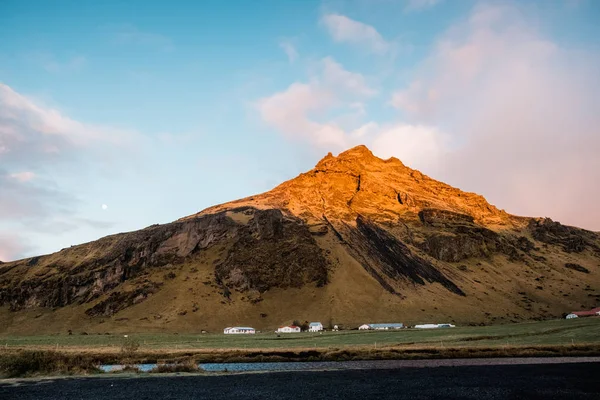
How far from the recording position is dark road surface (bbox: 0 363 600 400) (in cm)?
2923

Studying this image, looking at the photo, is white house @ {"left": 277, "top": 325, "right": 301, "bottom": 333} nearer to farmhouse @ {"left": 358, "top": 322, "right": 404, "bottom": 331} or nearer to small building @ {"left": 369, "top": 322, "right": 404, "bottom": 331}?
farmhouse @ {"left": 358, "top": 322, "right": 404, "bottom": 331}

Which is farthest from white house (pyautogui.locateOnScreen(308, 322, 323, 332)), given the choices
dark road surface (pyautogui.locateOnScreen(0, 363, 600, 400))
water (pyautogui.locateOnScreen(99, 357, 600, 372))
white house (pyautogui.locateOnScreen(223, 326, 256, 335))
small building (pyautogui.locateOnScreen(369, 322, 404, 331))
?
dark road surface (pyautogui.locateOnScreen(0, 363, 600, 400))

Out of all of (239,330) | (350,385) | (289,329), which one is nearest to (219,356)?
(350,385)

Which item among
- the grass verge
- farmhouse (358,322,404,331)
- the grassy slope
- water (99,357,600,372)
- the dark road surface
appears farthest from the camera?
the grassy slope

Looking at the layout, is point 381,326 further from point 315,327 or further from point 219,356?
point 219,356

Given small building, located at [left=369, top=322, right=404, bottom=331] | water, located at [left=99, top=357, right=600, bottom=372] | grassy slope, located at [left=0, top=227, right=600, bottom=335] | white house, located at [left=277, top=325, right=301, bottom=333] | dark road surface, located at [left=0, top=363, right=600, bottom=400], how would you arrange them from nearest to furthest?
dark road surface, located at [left=0, top=363, right=600, bottom=400] < water, located at [left=99, top=357, right=600, bottom=372] < small building, located at [left=369, top=322, right=404, bottom=331] < white house, located at [left=277, top=325, right=301, bottom=333] < grassy slope, located at [left=0, top=227, right=600, bottom=335]

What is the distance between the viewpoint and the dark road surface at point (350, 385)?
2923 centimetres

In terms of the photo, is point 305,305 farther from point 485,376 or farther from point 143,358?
point 485,376

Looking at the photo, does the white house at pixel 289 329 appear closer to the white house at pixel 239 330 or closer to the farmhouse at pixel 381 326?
the white house at pixel 239 330

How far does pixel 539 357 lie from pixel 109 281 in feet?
588

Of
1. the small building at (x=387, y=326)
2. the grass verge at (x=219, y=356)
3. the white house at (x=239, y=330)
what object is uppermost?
the grass verge at (x=219, y=356)

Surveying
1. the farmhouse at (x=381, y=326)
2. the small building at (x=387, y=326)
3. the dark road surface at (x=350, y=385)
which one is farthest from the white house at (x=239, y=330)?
the dark road surface at (x=350, y=385)

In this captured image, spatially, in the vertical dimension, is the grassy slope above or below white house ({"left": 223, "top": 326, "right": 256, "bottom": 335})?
above

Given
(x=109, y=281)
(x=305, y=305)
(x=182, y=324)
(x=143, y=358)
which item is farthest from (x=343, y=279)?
(x=143, y=358)
